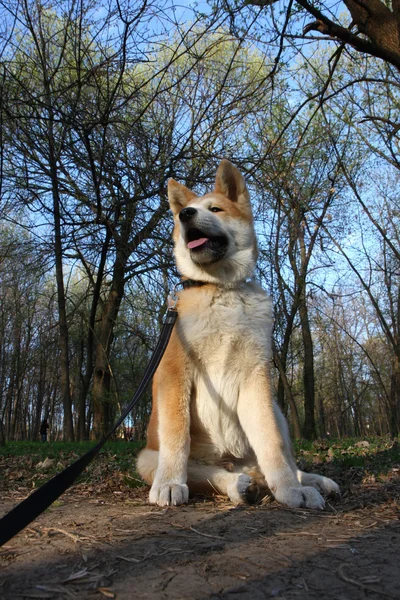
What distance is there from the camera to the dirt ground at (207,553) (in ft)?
5.24

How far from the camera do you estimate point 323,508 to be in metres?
2.93

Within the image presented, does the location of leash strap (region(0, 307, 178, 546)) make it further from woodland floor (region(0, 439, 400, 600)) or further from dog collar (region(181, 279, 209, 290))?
dog collar (region(181, 279, 209, 290))

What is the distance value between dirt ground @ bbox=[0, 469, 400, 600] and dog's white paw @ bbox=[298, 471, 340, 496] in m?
0.21

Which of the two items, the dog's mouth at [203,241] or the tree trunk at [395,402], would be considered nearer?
the dog's mouth at [203,241]

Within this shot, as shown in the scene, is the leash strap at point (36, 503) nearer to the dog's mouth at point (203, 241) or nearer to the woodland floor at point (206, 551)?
the woodland floor at point (206, 551)

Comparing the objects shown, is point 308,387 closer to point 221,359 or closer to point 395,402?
point 395,402

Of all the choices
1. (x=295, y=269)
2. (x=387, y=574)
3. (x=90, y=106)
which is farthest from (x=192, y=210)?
(x=295, y=269)

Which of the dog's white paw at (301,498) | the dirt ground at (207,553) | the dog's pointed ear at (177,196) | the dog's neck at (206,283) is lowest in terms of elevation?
the dirt ground at (207,553)

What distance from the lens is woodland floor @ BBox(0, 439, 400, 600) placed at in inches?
62.9

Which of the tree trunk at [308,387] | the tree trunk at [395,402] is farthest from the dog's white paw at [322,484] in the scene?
the tree trunk at [395,402]

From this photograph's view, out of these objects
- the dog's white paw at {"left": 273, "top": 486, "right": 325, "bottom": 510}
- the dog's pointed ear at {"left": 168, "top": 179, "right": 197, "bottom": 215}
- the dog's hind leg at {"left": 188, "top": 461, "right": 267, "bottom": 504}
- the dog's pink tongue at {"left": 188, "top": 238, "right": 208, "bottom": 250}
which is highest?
the dog's pointed ear at {"left": 168, "top": 179, "right": 197, "bottom": 215}

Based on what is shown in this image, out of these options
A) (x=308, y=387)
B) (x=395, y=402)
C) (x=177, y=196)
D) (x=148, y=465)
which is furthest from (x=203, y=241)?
(x=395, y=402)

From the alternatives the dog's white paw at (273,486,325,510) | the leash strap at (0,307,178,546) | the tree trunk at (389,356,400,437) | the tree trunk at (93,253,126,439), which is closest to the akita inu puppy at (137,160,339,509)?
the dog's white paw at (273,486,325,510)

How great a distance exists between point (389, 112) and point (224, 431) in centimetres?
1468
